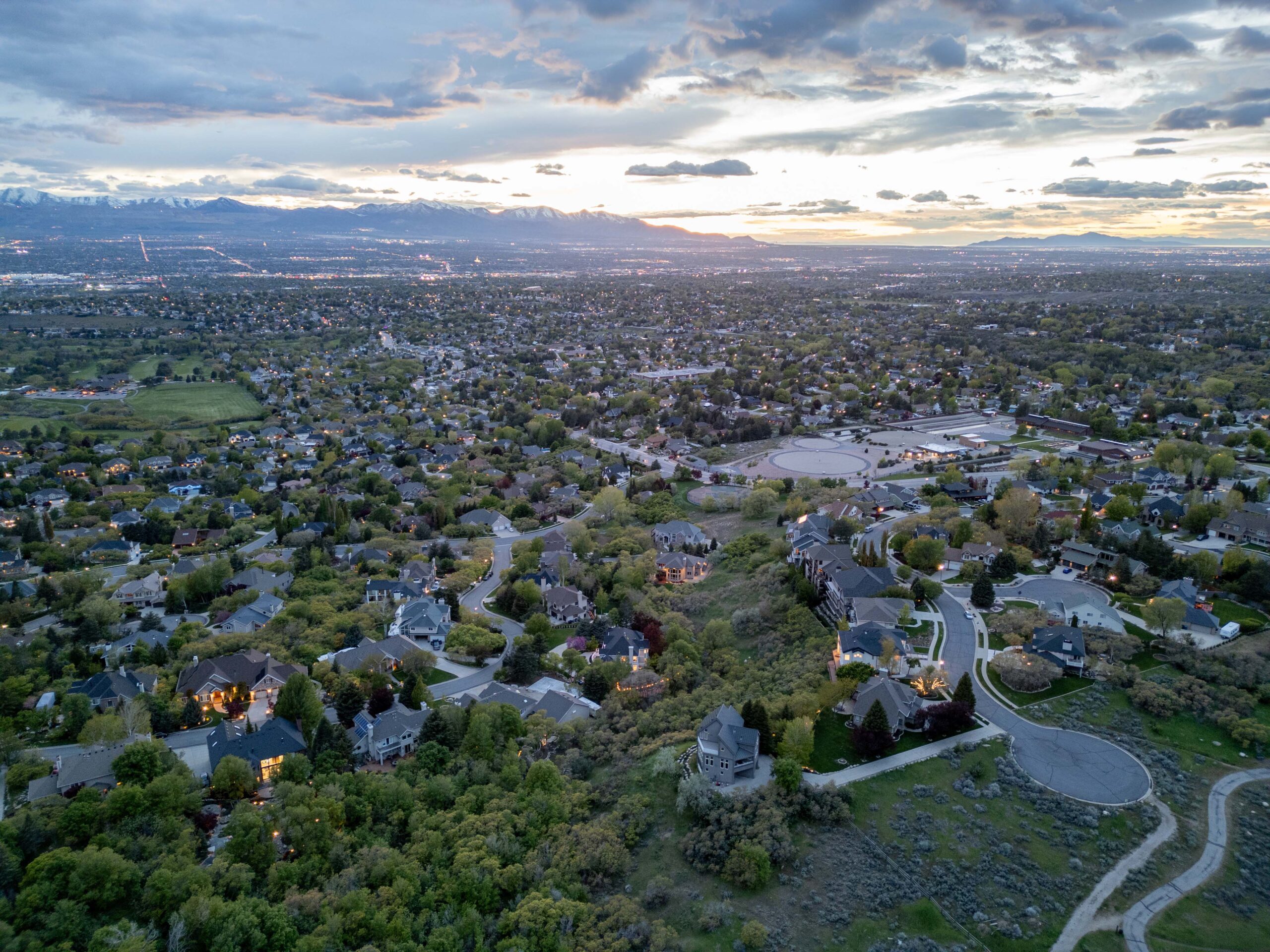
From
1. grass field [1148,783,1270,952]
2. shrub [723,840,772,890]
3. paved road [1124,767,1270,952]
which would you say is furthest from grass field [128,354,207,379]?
grass field [1148,783,1270,952]

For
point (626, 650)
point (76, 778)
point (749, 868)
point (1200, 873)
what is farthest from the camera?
point (626, 650)

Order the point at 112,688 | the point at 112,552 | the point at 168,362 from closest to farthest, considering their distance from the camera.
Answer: the point at 112,688 < the point at 112,552 < the point at 168,362

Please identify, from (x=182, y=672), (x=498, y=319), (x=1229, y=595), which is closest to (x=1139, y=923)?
(x=1229, y=595)

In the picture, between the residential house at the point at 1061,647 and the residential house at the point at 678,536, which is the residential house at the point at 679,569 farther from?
the residential house at the point at 1061,647

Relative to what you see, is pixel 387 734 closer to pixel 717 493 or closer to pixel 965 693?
pixel 965 693

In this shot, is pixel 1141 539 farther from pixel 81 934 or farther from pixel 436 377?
pixel 436 377

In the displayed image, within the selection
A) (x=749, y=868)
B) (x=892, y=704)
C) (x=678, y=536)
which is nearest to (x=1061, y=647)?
(x=892, y=704)

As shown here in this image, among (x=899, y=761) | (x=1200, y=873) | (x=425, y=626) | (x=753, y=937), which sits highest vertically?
(x=899, y=761)
